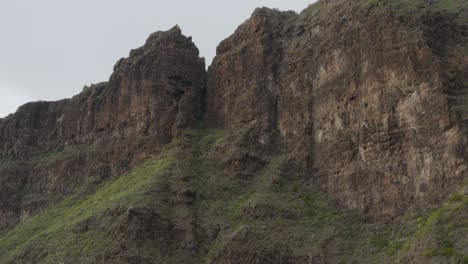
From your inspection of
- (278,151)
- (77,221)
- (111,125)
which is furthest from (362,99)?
(111,125)

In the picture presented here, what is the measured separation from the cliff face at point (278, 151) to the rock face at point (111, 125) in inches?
9.9

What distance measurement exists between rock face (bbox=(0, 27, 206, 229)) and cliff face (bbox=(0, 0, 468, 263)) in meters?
0.25

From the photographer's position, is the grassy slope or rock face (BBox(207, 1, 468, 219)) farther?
rock face (BBox(207, 1, 468, 219))

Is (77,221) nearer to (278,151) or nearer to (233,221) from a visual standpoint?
(233,221)

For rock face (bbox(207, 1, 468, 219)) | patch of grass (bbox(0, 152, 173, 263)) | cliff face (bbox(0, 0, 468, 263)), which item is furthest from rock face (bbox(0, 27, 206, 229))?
rock face (bbox(207, 1, 468, 219))

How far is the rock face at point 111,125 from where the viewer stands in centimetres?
6762

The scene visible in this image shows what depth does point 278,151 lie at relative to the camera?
189ft

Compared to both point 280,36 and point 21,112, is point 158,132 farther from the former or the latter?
point 21,112

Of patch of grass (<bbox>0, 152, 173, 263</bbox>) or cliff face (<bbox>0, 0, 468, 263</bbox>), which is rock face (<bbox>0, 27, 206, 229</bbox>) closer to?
cliff face (<bbox>0, 0, 468, 263</bbox>)

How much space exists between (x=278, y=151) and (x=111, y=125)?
977 inches

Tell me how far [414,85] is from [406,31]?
560 cm

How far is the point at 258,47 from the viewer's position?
212 feet

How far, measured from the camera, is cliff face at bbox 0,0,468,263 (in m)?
44.6

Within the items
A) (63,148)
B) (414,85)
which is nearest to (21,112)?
(63,148)
